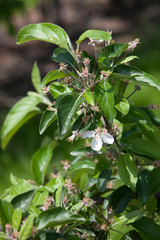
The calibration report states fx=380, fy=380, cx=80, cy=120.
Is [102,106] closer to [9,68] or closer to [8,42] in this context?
[9,68]

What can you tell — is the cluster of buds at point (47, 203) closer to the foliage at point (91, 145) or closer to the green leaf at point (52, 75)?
the foliage at point (91, 145)

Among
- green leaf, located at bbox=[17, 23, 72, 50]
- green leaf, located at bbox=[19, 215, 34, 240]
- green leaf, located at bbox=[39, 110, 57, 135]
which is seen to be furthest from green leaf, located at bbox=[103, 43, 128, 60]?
green leaf, located at bbox=[19, 215, 34, 240]

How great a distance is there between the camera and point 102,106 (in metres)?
0.93

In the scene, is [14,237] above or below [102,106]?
below

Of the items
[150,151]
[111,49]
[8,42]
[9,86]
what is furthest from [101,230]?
[8,42]

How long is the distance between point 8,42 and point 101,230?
674 centimetres

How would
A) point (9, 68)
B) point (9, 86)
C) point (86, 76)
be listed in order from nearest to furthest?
1. point (86, 76)
2. point (9, 86)
3. point (9, 68)

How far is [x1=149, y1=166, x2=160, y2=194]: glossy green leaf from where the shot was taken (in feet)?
3.59

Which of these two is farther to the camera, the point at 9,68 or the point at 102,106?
the point at 9,68

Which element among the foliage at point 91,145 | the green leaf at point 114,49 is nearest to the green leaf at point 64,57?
the foliage at point 91,145

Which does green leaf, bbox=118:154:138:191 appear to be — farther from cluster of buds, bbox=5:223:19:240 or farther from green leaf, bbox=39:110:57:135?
cluster of buds, bbox=5:223:19:240

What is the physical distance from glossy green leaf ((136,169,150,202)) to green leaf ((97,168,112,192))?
0.09m

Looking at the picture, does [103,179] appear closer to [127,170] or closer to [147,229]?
[127,170]

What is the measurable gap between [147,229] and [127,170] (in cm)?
18
